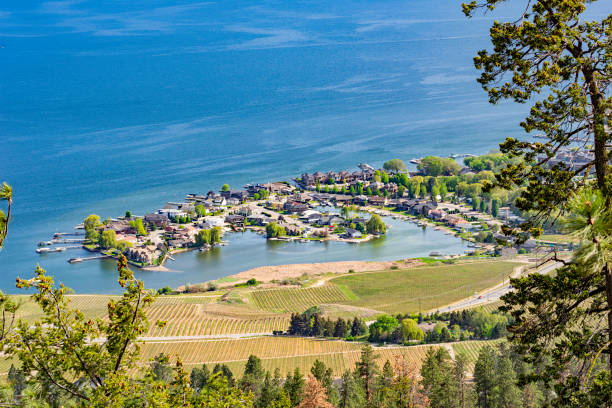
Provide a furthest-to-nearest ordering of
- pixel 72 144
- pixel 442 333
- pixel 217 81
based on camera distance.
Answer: pixel 217 81 < pixel 72 144 < pixel 442 333

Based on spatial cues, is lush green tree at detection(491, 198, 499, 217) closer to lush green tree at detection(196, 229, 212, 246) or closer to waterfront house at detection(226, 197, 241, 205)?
waterfront house at detection(226, 197, 241, 205)

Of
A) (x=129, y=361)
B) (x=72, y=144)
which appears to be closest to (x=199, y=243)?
(x=72, y=144)

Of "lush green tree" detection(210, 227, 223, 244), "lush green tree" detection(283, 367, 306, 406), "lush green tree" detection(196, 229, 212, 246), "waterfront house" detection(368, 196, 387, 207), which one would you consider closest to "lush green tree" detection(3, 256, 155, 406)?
"lush green tree" detection(283, 367, 306, 406)

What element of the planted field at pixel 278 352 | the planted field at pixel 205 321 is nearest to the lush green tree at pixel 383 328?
the planted field at pixel 278 352

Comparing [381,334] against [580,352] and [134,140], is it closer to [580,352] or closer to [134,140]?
[580,352]

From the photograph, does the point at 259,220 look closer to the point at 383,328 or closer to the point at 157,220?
the point at 157,220

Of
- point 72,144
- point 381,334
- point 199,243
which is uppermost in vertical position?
point 72,144
